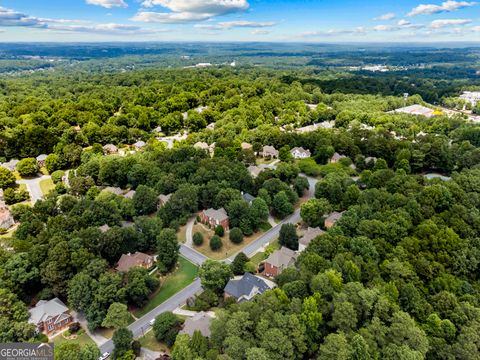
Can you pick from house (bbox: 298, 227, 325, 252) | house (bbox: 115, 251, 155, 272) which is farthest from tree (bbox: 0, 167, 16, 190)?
house (bbox: 298, 227, 325, 252)

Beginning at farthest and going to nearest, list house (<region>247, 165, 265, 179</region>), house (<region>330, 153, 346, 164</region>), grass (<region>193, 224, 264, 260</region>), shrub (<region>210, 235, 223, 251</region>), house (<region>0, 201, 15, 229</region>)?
1. house (<region>330, 153, 346, 164</region>)
2. house (<region>247, 165, 265, 179</region>)
3. house (<region>0, 201, 15, 229</region>)
4. shrub (<region>210, 235, 223, 251</region>)
5. grass (<region>193, 224, 264, 260</region>)

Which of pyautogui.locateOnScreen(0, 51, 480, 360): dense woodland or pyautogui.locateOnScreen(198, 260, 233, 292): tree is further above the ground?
pyautogui.locateOnScreen(0, 51, 480, 360): dense woodland

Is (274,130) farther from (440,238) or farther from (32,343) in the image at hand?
(32,343)

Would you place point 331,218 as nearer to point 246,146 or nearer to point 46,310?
point 46,310

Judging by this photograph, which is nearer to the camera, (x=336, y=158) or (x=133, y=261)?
(x=133, y=261)

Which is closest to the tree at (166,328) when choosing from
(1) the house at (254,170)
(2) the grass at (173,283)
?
(2) the grass at (173,283)

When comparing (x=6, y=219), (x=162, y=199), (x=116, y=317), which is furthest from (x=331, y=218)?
(x=6, y=219)

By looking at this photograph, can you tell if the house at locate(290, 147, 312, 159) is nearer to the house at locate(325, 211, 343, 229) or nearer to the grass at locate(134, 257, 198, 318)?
the house at locate(325, 211, 343, 229)
